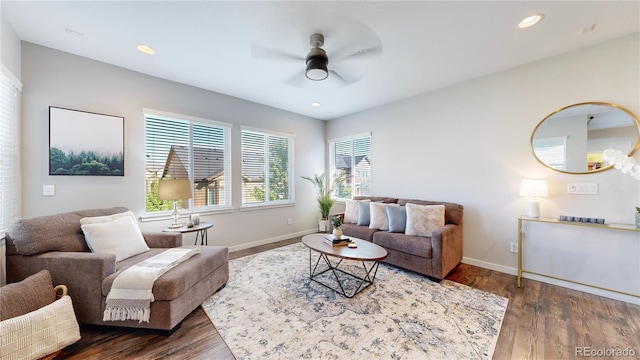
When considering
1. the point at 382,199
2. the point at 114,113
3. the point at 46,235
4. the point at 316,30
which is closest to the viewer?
the point at 46,235

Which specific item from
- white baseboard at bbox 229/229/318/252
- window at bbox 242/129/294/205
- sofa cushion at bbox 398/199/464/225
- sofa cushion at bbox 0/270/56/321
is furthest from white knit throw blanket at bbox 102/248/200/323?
sofa cushion at bbox 398/199/464/225

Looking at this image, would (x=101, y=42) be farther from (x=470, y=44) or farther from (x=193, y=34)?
(x=470, y=44)

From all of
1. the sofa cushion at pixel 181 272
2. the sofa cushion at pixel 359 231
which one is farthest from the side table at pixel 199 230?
the sofa cushion at pixel 359 231

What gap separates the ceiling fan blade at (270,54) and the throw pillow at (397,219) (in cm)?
242

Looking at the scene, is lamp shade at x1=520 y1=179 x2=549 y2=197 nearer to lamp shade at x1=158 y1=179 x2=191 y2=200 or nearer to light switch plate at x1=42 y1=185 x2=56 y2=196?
lamp shade at x1=158 y1=179 x2=191 y2=200

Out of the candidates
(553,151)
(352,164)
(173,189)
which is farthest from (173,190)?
(553,151)

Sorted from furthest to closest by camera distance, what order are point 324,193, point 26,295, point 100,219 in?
point 324,193
point 100,219
point 26,295

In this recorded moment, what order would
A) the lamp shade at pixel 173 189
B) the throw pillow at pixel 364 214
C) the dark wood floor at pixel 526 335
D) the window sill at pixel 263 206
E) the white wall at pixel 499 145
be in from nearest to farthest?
1. the dark wood floor at pixel 526 335
2. the white wall at pixel 499 145
3. the lamp shade at pixel 173 189
4. the throw pillow at pixel 364 214
5. the window sill at pixel 263 206

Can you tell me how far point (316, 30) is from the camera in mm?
2148

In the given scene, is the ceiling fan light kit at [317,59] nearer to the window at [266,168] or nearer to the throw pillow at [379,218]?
the throw pillow at [379,218]

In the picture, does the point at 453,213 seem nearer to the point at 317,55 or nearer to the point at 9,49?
the point at 317,55

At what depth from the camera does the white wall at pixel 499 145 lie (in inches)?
93.7

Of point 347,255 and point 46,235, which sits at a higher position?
point 46,235

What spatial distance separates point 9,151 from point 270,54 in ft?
8.90
